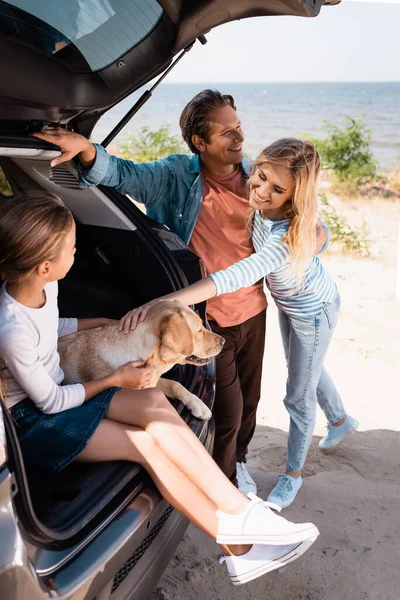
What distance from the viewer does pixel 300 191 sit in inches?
106

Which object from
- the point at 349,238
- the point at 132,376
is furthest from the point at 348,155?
the point at 132,376

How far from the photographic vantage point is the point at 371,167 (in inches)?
467

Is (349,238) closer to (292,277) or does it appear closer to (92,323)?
(292,277)

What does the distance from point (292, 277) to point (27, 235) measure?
1.16m

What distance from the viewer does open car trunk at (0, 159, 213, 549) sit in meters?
1.89

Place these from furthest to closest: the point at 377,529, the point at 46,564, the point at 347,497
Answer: the point at 347,497 < the point at 377,529 < the point at 46,564

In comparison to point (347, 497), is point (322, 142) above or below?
above

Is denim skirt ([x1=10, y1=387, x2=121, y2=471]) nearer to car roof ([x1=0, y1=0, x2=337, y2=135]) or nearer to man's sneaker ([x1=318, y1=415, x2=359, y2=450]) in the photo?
car roof ([x1=0, y1=0, x2=337, y2=135])

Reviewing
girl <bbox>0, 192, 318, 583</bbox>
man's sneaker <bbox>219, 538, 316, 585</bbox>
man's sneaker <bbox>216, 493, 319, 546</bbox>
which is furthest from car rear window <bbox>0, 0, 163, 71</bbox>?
man's sneaker <bbox>219, 538, 316, 585</bbox>

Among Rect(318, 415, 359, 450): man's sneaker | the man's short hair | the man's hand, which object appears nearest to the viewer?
the man's hand

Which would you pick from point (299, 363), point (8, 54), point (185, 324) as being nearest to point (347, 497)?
point (299, 363)

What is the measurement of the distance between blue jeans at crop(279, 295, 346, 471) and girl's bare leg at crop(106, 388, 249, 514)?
994 millimetres

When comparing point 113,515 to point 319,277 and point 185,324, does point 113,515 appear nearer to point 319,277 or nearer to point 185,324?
point 185,324

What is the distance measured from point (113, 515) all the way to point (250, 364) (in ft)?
4.71
